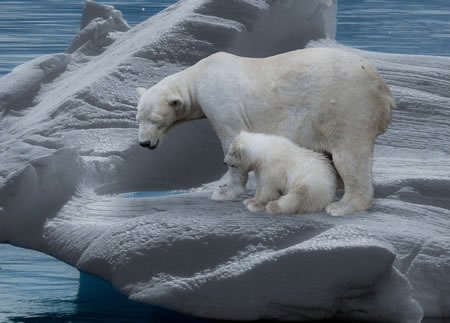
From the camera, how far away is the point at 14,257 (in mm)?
5727

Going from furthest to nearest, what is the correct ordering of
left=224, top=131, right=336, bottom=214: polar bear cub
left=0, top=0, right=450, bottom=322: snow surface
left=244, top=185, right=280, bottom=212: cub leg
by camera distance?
left=244, top=185, right=280, bottom=212: cub leg → left=224, top=131, right=336, bottom=214: polar bear cub → left=0, top=0, right=450, bottom=322: snow surface

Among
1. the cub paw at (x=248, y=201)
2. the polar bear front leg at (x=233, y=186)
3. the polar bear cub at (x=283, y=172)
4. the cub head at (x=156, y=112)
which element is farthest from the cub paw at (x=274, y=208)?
the cub head at (x=156, y=112)

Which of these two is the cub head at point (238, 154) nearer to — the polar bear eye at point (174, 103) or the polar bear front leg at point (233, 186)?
the polar bear front leg at point (233, 186)

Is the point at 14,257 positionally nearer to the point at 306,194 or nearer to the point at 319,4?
the point at 306,194

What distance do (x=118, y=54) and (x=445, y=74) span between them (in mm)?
2352

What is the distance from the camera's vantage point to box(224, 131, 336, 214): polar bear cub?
4.69 metres

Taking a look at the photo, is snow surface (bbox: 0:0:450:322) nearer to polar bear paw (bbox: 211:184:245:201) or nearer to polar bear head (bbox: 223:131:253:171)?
polar bear paw (bbox: 211:184:245:201)

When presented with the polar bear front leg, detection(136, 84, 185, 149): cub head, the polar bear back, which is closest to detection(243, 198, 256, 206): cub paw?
the polar bear front leg

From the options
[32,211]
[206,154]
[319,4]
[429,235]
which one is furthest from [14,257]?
[319,4]

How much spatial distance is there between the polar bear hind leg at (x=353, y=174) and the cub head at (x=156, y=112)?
835mm

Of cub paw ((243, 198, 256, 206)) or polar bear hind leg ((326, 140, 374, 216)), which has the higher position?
polar bear hind leg ((326, 140, 374, 216))

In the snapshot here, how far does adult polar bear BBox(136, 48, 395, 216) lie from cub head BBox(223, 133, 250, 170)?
0.51ft

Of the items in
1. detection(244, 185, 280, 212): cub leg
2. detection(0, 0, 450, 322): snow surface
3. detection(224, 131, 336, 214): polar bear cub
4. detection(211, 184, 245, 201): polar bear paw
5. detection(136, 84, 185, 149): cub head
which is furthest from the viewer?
detection(211, 184, 245, 201): polar bear paw

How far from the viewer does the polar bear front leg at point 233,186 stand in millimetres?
4992
